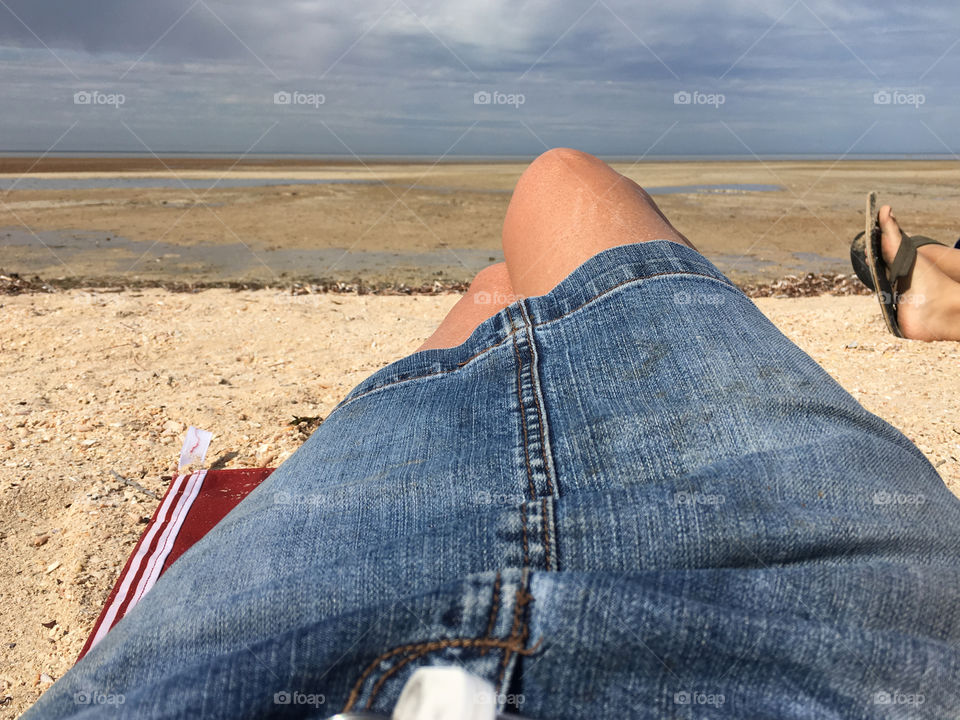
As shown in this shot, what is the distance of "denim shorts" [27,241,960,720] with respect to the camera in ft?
2.07

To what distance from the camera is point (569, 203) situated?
1.32 meters

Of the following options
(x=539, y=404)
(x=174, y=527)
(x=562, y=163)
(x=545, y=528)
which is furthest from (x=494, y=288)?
(x=174, y=527)

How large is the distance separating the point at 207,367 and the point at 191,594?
2944mm

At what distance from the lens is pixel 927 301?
3.82 metres

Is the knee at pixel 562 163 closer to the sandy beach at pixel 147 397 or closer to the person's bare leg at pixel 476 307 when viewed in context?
the person's bare leg at pixel 476 307

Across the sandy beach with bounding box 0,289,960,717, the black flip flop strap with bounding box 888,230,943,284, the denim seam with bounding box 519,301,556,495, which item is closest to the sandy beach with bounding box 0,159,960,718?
the sandy beach with bounding box 0,289,960,717

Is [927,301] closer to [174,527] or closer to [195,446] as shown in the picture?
[195,446]

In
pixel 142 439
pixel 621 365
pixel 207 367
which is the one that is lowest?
pixel 621 365

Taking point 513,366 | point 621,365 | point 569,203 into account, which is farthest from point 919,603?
point 569,203

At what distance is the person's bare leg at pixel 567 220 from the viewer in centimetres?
121

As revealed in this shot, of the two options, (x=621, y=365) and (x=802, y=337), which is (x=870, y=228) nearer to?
(x=802, y=337)

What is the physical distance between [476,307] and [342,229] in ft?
35.3

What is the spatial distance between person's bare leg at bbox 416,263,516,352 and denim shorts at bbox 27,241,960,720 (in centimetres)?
45

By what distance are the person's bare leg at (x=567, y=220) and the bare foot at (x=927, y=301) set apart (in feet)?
10.0
